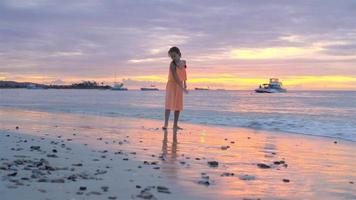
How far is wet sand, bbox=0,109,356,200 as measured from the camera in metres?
5.00

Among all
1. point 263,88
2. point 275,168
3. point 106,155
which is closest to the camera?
point 275,168

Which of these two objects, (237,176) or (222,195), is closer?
(222,195)

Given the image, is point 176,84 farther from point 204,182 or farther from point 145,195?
point 145,195

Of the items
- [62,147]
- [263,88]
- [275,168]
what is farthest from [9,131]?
[263,88]

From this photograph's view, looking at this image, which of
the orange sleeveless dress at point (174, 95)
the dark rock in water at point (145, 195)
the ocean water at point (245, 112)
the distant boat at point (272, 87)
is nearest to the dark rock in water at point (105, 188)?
the dark rock in water at point (145, 195)

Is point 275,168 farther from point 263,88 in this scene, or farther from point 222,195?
Result: point 263,88

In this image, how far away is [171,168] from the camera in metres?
6.57

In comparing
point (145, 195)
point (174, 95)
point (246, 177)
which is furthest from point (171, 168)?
point (174, 95)

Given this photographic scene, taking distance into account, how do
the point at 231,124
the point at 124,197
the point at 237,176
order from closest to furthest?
the point at 124,197 < the point at 237,176 < the point at 231,124

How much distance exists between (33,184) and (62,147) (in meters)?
3.56

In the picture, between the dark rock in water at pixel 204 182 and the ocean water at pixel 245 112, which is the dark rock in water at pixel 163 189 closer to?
the dark rock in water at pixel 204 182

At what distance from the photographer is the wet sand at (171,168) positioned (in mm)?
5004

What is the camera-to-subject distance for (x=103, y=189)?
16.2 ft

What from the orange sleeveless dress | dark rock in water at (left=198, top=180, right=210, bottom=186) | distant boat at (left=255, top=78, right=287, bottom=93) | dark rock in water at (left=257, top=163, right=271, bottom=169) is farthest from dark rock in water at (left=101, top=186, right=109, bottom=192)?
distant boat at (left=255, top=78, right=287, bottom=93)
